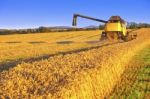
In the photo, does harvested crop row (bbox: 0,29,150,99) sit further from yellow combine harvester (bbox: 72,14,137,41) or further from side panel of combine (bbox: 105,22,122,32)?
yellow combine harvester (bbox: 72,14,137,41)

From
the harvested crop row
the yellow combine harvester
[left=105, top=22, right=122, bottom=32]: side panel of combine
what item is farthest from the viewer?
the yellow combine harvester

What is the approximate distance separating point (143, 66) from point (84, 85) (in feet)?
34.9

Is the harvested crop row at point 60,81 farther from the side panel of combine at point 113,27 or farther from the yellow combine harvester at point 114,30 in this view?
the yellow combine harvester at point 114,30

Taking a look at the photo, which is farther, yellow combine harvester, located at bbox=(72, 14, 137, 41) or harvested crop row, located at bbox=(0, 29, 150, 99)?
yellow combine harvester, located at bbox=(72, 14, 137, 41)

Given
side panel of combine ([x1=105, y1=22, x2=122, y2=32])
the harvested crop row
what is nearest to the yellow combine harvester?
side panel of combine ([x1=105, y1=22, x2=122, y2=32])

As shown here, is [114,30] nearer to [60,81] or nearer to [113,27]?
[113,27]

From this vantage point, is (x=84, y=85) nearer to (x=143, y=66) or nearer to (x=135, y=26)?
(x=143, y=66)

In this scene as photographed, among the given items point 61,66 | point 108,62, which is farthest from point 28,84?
point 108,62

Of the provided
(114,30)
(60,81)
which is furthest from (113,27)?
(60,81)

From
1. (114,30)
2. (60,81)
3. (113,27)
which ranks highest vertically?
(60,81)

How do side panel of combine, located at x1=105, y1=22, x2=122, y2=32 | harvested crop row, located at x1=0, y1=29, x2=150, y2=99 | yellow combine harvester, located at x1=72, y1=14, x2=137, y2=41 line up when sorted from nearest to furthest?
harvested crop row, located at x1=0, y1=29, x2=150, y2=99 < side panel of combine, located at x1=105, y1=22, x2=122, y2=32 < yellow combine harvester, located at x1=72, y1=14, x2=137, y2=41

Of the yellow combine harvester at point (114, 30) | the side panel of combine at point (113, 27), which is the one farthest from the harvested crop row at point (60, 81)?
the yellow combine harvester at point (114, 30)

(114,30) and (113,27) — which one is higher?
(113,27)

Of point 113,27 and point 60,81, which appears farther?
point 113,27
